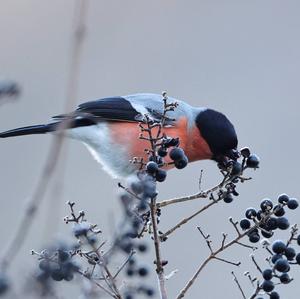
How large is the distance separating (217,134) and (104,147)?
0.39 metres

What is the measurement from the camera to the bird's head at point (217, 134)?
105 inches

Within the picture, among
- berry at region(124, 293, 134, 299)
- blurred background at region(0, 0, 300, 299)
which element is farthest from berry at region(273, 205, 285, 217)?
blurred background at region(0, 0, 300, 299)

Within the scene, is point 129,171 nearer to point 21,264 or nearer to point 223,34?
point 21,264

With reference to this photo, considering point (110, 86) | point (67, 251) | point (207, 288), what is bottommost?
point (207, 288)

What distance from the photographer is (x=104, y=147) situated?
2.90 meters

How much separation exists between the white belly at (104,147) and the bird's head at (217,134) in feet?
0.93

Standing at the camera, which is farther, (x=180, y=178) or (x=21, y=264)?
(x=180, y=178)

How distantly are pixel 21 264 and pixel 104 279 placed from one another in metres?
0.41

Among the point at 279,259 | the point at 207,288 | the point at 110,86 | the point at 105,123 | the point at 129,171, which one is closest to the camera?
the point at 279,259

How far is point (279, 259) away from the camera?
5.16ft

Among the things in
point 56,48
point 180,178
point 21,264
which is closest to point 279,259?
point 21,264

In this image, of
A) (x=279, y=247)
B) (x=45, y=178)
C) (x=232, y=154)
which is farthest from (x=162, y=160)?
(x=232, y=154)

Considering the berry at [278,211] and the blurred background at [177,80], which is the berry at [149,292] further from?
the blurred background at [177,80]

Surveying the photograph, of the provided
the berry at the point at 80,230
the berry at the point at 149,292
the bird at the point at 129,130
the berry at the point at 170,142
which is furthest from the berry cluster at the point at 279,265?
the bird at the point at 129,130
